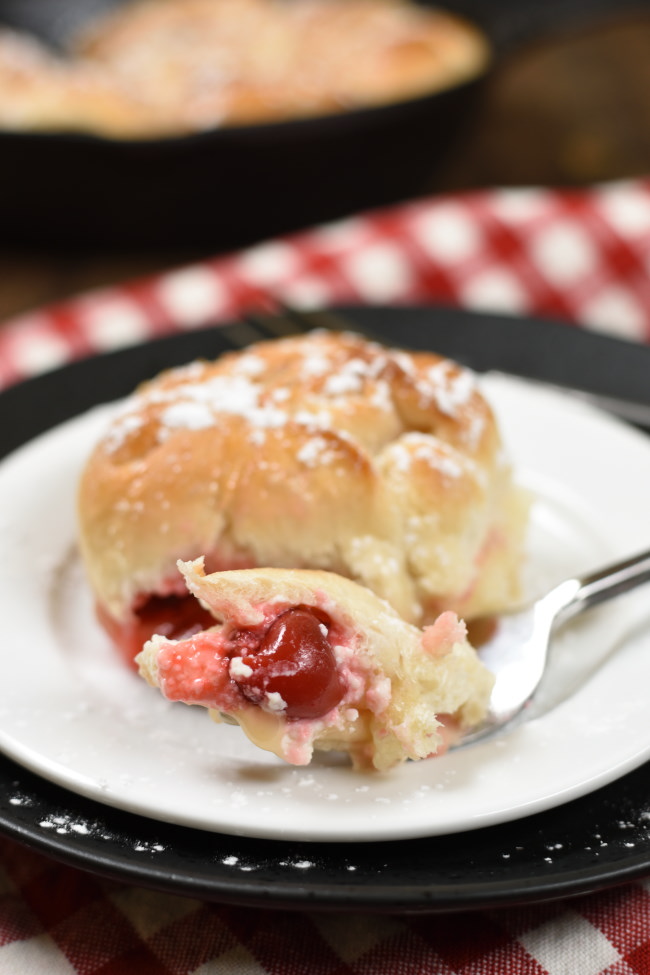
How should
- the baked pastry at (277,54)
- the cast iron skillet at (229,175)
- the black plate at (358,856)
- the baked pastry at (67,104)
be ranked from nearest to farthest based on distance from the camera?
the black plate at (358,856)
the cast iron skillet at (229,175)
the baked pastry at (67,104)
the baked pastry at (277,54)

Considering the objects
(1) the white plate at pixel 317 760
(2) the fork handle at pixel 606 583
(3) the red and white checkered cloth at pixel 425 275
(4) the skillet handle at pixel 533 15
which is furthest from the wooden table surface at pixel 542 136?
(2) the fork handle at pixel 606 583

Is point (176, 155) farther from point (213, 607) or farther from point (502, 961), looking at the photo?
point (502, 961)

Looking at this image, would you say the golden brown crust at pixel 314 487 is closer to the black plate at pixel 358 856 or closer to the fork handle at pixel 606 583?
the fork handle at pixel 606 583

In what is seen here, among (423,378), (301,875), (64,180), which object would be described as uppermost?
(423,378)

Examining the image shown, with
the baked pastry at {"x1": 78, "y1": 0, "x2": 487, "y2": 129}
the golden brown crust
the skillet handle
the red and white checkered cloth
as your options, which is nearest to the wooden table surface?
the skillet handle

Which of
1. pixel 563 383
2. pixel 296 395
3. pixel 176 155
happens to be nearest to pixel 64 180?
pixel 176 155

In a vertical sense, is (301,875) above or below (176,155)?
above

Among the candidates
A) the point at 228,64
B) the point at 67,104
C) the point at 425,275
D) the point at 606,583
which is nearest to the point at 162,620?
the point at 606,583
